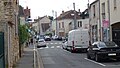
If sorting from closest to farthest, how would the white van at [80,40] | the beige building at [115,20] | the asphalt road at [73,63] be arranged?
the asphalt road at [73,63]
the beige building at [115,20]
the white van at [80,40]

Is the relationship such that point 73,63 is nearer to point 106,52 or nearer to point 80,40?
point 106,52

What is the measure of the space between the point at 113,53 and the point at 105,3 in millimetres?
17961

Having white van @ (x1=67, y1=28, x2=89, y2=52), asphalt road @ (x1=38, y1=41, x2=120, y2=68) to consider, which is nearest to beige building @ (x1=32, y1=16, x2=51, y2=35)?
white van @ (x1=67, y1=28, x2=89, y2=52)

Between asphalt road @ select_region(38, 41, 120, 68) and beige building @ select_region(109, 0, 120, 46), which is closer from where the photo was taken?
asphalt road @ select_region(38, 41, 120, 68)

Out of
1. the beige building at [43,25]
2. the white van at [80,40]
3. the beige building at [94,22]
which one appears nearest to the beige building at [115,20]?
the white van at [80,40]

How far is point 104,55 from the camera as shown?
86.5 ft

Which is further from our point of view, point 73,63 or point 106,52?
point 106,52

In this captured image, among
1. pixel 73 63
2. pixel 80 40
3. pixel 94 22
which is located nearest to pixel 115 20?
pixel 80 40

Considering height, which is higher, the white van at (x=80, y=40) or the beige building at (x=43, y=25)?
the beige building at (x=43, y=25)

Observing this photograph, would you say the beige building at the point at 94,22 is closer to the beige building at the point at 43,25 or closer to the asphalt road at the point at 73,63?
the asphalt road at the point at 73,63

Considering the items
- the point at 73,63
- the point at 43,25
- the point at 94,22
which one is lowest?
the point at 73,63

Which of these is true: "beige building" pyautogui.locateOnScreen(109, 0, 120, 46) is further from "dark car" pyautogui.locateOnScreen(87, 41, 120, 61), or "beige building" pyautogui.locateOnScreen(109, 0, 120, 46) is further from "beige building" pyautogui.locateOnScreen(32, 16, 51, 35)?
"beige building" pyautogui.locateOnScreen(32, 16, 51, 35)

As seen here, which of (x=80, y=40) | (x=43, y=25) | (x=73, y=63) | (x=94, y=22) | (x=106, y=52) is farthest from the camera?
(x=43, y=25)

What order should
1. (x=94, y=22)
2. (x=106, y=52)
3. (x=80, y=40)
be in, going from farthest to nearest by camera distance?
(x=94, y=22) → (x=80, y=40) → (x=106, y=52)
